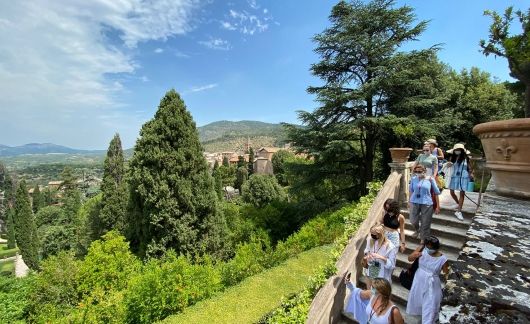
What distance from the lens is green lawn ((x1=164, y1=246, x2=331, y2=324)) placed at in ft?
26.1

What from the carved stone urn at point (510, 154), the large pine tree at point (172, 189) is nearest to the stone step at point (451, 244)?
the carved stone urn at point (510, 154)

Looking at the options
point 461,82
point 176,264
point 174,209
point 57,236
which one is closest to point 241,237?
point 174,209

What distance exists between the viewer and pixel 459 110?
715 inches

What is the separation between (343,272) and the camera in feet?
19.2

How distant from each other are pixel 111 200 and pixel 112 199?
0.34ft

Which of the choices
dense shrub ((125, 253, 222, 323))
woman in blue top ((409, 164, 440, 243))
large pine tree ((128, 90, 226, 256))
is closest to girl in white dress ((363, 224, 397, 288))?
woman in blue top ((409, 164, 440, 243))

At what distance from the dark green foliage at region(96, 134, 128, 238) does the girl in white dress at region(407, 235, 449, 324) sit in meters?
23.2

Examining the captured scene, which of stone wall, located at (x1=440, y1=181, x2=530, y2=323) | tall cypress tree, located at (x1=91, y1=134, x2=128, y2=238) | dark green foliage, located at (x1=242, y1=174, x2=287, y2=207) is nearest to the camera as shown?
stone wall, located at (x1=440, y1=181, x2=530, y2=323)

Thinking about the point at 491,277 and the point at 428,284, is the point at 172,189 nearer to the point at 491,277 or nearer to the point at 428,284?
the point at 428,284

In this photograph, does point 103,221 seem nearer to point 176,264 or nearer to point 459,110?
point 176,264

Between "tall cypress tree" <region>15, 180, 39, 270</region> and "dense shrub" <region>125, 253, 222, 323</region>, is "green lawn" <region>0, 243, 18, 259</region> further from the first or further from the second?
"dense shrub" <region>125, 253, 222, 323</region>

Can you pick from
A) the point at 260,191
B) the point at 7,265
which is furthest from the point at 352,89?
the point at 7,265

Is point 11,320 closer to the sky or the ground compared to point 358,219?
closer to the ground

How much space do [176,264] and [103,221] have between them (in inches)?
709
